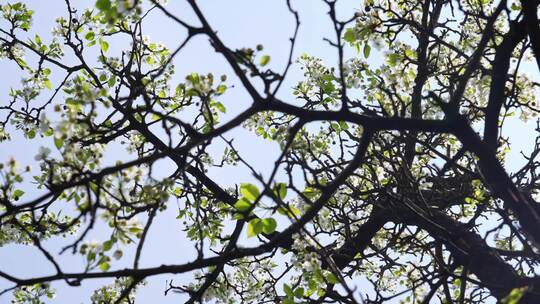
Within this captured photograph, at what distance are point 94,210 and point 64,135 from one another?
1.30ft

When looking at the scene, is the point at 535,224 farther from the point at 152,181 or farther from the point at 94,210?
the point at 94,210

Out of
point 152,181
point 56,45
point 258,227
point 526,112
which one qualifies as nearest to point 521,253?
point 526,112

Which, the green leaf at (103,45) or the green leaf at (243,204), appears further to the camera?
the green leaf at (103,45)

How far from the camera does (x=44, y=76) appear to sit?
650cm

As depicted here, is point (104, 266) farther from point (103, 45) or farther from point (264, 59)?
point (103, 45)

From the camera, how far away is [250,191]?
8.87 feet

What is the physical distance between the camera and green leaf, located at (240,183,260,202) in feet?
8.80

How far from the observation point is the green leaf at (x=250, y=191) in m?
2.68

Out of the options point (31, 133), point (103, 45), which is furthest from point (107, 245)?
point (31, 133)

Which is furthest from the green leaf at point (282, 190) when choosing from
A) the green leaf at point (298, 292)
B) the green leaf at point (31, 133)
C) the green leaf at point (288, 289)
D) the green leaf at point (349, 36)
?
the green leaf at point (31, 133)

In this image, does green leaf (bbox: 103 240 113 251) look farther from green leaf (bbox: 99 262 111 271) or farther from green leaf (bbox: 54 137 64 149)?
green leaf (bbox: 54 137 64 149)

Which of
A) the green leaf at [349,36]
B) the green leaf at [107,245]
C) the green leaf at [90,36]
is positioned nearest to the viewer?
the green leaf at [107,245]

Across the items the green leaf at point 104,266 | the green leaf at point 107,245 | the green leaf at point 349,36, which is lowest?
the green leaf at point 104,266

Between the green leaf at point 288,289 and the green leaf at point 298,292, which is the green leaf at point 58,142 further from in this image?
the green leaf at point 298,292
